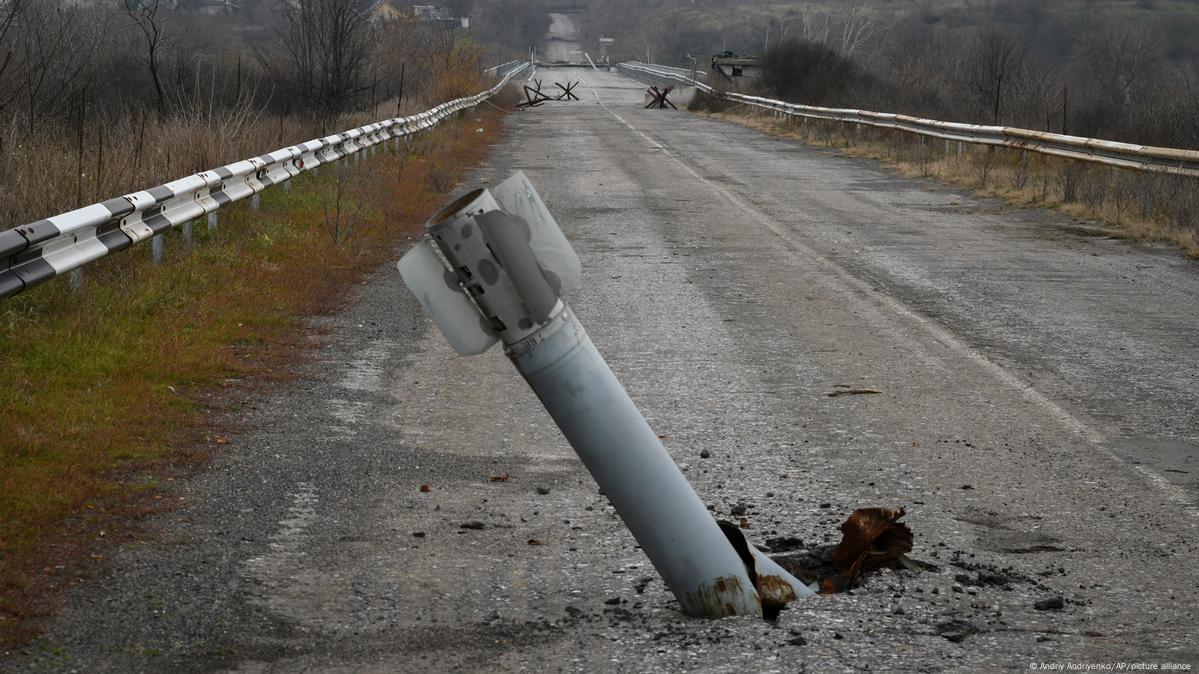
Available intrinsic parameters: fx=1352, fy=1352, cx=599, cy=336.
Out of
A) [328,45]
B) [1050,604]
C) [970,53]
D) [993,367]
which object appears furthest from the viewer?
[970,53]

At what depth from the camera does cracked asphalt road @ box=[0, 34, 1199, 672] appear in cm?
402

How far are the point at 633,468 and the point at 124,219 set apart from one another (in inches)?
227

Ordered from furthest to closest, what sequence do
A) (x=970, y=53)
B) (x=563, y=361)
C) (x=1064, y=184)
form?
(x=970, y=53) → (x=1064, y=184) → (x=563, y=361)

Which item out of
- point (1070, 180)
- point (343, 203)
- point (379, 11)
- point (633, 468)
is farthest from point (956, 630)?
point (379, 11)

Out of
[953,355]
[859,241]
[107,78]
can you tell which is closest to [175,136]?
[859,241]

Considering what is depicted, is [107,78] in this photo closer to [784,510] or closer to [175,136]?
[175,136]

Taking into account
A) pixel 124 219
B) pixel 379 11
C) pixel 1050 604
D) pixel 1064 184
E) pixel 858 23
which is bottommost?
pixel 1064 184

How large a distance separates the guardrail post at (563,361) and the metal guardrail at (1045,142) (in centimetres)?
1267

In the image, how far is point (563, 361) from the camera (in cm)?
384

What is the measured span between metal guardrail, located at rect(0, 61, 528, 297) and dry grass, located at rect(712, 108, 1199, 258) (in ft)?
29.8

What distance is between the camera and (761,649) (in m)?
3.94

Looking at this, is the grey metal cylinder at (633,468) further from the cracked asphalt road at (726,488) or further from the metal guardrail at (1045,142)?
the metal guardrail at (1045,142)

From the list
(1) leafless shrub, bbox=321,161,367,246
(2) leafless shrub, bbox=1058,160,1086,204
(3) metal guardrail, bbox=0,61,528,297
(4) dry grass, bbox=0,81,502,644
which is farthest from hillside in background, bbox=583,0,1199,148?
(4) dry grass, bbox=0,81,502,644

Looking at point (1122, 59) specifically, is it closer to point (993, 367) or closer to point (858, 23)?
point (858, 23)
